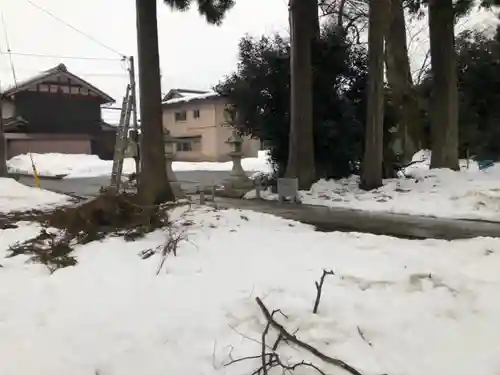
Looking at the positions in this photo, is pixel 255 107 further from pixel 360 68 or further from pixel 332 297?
pixel 332 297

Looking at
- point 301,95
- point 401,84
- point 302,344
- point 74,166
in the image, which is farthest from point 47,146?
point 302,344

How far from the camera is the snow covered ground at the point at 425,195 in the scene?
829cm

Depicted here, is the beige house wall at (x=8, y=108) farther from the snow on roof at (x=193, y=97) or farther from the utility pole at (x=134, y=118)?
the utility pole at (x=134, y=118)

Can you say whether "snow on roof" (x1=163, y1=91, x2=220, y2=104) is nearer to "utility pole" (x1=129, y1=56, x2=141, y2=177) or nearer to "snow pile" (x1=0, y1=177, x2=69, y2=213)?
"utility pole" (x1=129, y1=56, x2=141, y2=177)

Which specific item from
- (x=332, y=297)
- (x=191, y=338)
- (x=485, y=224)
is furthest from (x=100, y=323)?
(x=485, y=224)

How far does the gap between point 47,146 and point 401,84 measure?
2342 cm

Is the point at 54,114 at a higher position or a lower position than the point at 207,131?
higher

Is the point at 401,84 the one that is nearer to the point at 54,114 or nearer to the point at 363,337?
the point at 363,337

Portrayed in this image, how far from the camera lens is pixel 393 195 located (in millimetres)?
9766

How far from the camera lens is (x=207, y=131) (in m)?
32.2

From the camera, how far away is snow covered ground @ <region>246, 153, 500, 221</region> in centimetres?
829

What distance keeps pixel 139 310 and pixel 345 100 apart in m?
8.97

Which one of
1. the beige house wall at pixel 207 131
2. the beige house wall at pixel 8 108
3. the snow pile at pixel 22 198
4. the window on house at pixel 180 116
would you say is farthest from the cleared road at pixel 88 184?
the window on house at pixel 180 116

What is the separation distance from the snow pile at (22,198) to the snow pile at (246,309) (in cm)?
521
